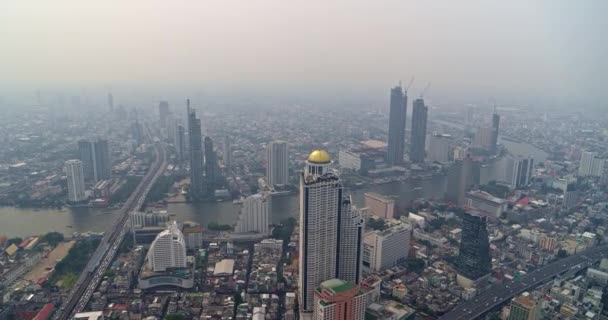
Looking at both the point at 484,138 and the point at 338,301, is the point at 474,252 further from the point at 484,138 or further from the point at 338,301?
the point at 484,138

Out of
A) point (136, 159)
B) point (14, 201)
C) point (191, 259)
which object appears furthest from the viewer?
point (136, 159)

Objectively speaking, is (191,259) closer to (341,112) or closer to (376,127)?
(376,127)

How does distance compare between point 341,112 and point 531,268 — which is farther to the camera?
point 341,112

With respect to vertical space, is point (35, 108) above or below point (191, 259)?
above

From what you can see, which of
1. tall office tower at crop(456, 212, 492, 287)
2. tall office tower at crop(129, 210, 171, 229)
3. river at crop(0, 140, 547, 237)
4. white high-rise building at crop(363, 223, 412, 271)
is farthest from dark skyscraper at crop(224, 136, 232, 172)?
tall office tower at crop(456, 212, 492, 287)

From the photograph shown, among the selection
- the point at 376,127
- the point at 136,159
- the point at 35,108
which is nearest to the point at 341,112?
the point at 376,127

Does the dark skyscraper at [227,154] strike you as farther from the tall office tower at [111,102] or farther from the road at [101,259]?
the tall office tower at [111,102]

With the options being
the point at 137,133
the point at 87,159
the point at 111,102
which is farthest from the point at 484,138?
the point at 111,102
